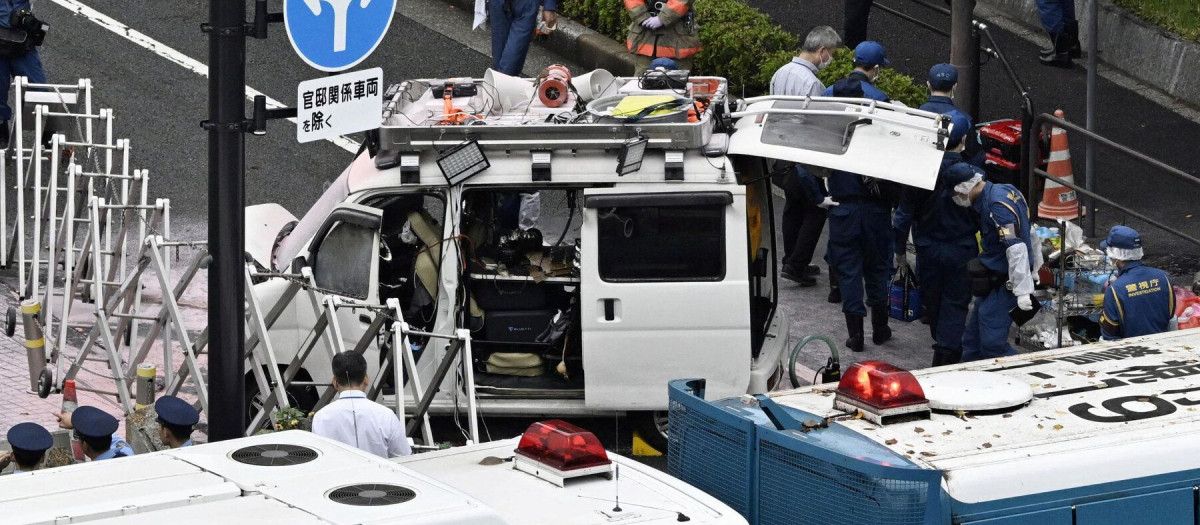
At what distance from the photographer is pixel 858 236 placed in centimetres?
1102

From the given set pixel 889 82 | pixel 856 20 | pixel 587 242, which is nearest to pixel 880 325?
pixel 587 242

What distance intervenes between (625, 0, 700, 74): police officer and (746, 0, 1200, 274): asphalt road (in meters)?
3.54

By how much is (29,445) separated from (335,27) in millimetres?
2140

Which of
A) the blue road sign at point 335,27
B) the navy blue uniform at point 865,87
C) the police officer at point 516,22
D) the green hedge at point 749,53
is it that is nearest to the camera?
the blue road sign at point 335,27

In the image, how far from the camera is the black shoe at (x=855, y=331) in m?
11.2

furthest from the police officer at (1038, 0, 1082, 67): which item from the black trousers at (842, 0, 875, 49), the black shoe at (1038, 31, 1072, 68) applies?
the black trousers at (842, 0, 875, 49)

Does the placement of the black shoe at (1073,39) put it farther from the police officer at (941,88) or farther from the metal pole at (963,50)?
the police officer at (941,88)

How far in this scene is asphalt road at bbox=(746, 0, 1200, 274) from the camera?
544 inches

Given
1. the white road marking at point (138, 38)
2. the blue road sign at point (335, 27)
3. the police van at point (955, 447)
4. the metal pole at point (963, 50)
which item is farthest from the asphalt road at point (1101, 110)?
the blue road sign at point (335, 27)

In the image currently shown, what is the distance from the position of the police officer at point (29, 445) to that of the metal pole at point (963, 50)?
27.9 feet

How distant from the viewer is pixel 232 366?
6.49m

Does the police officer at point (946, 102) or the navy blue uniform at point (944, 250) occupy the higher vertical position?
the police officer at point (946, 102)

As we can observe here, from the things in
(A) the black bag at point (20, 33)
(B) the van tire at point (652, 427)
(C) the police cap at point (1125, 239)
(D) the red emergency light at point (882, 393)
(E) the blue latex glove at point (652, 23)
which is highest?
(E) the blue latex glove at point (652, 23)

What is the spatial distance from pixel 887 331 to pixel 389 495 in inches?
295
